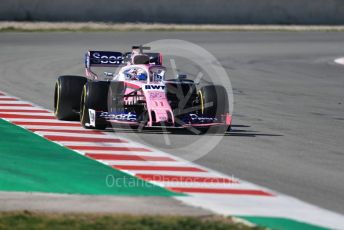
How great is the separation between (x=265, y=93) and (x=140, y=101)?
825 cm

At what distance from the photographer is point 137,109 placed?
50.0ft

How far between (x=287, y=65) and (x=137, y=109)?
1721 centimetres

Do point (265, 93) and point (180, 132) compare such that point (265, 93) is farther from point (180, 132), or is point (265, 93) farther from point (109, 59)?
point (180, 132)

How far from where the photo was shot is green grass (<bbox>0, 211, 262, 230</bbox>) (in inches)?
327

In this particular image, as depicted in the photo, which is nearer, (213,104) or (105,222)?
(105,222)

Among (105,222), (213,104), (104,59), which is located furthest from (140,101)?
(105,222)

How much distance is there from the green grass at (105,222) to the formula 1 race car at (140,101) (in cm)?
560

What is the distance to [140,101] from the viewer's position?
15.1 m

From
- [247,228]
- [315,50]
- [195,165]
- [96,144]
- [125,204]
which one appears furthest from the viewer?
[315,50]

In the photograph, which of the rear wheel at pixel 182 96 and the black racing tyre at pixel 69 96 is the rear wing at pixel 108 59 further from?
the rear wheel at pixel 182 96

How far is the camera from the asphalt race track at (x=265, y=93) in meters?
11.7

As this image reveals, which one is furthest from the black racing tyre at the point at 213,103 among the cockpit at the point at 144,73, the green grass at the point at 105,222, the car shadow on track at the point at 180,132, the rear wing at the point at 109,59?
the green grass at the point at 105,222

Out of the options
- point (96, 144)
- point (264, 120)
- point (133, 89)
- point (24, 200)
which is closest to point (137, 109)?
point (133, 89)

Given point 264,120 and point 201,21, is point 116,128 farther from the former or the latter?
point 201,21
